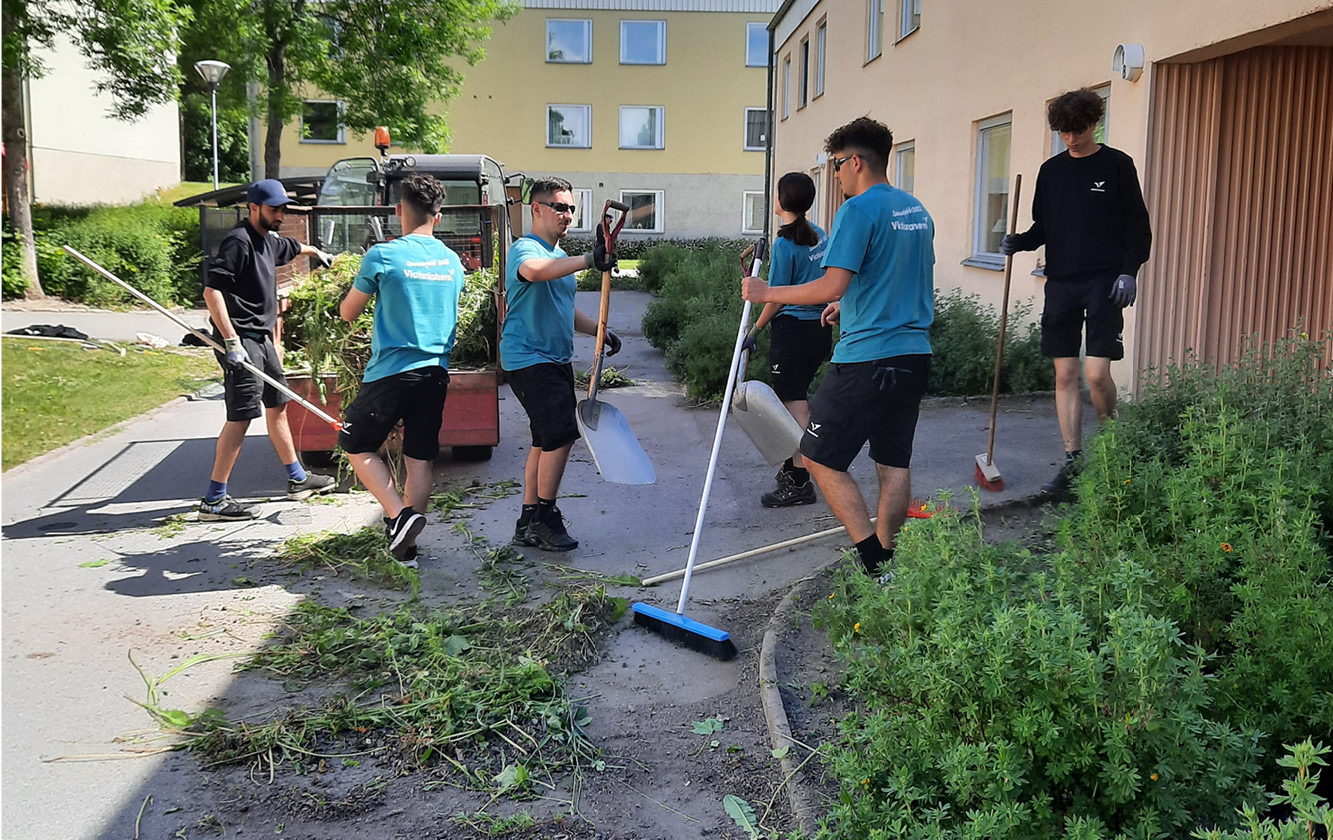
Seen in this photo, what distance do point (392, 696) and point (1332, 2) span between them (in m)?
5.69

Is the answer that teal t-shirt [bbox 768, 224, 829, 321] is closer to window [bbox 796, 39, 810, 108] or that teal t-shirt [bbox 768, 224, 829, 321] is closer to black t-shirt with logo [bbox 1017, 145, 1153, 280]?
black t-shirt with logo [bbox 1017, 145, 1153, 280]

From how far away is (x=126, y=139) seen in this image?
28.8m

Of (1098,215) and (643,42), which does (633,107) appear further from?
(1098,215)

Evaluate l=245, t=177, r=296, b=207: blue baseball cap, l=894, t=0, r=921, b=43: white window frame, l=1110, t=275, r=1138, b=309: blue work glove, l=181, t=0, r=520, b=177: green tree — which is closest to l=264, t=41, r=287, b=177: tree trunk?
l=181, t=0, r=520, b=177: green tree

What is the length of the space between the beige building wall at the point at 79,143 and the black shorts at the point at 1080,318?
2221cm

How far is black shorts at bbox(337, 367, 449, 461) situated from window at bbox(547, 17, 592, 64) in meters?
32.0

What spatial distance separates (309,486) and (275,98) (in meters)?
15.0

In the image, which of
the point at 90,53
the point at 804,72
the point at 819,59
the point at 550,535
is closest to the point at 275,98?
the point at 90,53

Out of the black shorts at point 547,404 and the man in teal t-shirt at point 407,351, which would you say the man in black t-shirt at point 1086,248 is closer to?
the black shorts at point 547,404

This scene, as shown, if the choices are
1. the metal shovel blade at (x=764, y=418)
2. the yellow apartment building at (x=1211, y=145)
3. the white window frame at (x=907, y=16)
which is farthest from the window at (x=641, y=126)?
the metal shovel blade at (x=764, y=418)

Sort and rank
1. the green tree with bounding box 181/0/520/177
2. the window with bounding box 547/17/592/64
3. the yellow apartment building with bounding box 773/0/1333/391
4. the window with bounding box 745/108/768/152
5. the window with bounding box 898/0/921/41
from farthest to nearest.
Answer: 1. the window with bounding box 745/108/768/152
2. the window with bounding box 547/17/592/64
3. the green tree with bounding box 181/0/520/177
4. the window with bounding box 898/0/921/41
5. the yellow apartment building with bounding box 773/0/1333/391

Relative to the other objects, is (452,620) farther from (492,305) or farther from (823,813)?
(492,305)

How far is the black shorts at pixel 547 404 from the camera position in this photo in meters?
5.89

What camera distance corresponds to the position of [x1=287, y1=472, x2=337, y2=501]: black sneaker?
7262mm
